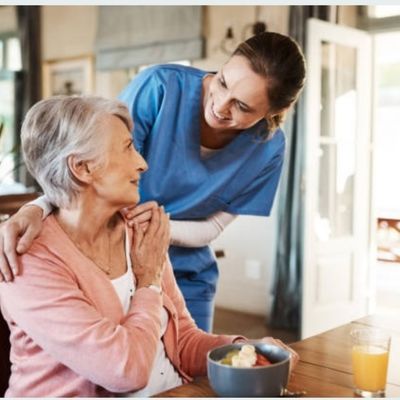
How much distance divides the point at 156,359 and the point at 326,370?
34 centimetres

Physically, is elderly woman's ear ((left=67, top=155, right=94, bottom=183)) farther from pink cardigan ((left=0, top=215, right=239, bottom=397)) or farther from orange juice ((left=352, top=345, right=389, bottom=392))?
orange juice ((left=352, top=345, right=389, bottom=392))

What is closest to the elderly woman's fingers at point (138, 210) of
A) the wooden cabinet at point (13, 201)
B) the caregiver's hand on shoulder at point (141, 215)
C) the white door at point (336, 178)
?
the caregiver's hand on shoulder at point (141, 215)

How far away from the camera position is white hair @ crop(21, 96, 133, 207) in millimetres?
1165

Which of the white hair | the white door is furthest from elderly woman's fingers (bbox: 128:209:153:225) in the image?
the white door

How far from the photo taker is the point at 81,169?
120 cm

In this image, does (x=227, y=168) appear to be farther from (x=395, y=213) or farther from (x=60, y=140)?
(x=395, y=213)

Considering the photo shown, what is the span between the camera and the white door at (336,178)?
3.72 meters

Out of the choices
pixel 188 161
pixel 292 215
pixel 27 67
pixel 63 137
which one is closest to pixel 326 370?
pixel 63 137

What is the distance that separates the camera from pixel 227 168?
184 centimetres

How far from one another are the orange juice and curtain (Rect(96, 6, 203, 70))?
3.63m

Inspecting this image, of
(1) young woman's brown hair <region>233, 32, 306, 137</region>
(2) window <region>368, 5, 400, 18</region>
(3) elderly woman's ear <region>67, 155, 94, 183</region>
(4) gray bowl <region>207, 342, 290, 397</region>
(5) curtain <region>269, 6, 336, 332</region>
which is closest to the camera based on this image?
(4) gray bowl <region>207, 342, 290, 397</region>

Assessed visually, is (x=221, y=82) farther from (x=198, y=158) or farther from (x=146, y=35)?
(x=146, y=35)

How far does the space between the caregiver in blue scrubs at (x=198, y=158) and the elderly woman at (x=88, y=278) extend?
0.46m

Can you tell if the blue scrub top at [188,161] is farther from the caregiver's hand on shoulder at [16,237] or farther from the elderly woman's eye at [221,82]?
the caregiver's hand on shoulder at [16,237]
